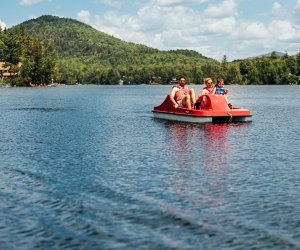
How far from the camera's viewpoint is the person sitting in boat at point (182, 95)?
34.2m

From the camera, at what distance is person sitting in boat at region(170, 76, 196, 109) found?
34250 millimetres

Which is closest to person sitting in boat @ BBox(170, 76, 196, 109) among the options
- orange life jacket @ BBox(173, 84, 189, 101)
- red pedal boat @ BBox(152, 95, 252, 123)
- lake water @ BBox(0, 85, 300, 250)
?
orange life jacket @ BBox(173, 84, 189, 101)

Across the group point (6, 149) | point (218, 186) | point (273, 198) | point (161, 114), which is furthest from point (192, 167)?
point (161, 114)

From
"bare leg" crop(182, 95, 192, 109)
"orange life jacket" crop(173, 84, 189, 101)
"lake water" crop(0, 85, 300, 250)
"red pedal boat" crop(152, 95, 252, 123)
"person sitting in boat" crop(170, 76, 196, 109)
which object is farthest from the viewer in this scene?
"orange life jacket" crop(173, 84, 189, 101)

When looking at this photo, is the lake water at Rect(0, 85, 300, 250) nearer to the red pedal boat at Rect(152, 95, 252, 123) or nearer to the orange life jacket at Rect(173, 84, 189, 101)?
the red pedal boat at Rect(152, 95, 252, 123)

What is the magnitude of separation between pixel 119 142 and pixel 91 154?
4384 millimetres

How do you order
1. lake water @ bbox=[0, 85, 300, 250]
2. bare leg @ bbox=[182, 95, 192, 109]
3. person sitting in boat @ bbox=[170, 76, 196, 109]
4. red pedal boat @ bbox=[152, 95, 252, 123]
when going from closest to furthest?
lake water @ bbox=[0, 85, 300, 250] → red pedal boat @ bbox=[152, 95, 252, 123] → bare leg @ bbox=[182, 95, 192, 109] → person sitting in boat @ bbox=[170, 76, 196, 109]

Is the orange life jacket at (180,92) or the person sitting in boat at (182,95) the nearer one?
the person sitting in boat at (182,95)

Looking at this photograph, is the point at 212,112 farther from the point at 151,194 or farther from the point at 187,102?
the point at 151,194

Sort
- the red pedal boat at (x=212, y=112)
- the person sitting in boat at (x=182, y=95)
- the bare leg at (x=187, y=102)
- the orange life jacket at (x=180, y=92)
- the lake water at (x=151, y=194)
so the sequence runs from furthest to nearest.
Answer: the orange life jacket at (x=180, y=92), the person sitting in boat at (x=182, y=95), the bare leg at (x=187, y=102), the red pedal boat at (x=212, y=112), the lake water at (x=151, y=194)

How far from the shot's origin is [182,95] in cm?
→ 3534

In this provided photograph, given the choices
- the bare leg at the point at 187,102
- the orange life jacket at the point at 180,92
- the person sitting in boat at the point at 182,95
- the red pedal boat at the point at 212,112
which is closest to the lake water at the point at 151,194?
the red pedal boat at the point at 212,112

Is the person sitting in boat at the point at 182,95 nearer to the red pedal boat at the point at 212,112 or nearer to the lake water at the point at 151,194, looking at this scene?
the red pedal boat at the point at 212,112

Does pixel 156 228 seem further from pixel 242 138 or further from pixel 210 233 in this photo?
pixel 242 138
